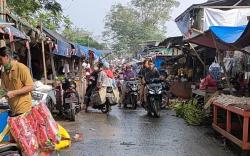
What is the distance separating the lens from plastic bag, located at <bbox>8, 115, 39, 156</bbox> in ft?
18.7

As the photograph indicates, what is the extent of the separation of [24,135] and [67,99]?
710 cm

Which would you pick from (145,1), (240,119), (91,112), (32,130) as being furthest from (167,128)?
(145,1)

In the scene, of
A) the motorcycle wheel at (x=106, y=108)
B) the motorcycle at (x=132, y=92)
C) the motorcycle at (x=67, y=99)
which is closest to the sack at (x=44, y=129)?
the motorcycle at (x=67, y=99)

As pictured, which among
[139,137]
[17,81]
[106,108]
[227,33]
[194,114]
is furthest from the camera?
[106,108]

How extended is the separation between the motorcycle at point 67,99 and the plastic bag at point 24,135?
271 inches

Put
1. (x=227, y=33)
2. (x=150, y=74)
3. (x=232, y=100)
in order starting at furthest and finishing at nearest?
(x=150, y=74)
(x=227, y=33)
(x=232, y=100)

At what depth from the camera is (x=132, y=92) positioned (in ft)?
55.8

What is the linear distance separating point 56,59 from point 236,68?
1059 centimetres

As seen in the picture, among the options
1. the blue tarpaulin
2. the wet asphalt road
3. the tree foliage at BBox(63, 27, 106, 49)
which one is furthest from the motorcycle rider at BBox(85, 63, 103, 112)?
the tree foliage at BBox(63, 27, 106, 49)

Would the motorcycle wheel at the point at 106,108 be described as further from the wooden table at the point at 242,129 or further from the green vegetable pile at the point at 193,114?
the wooden table at the point at 242,129

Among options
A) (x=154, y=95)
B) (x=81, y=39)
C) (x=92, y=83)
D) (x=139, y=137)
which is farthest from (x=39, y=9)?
(x=81, y=39)

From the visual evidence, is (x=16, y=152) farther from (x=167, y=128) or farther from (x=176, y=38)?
(x=176, y=38)

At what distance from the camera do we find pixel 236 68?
15.5 m

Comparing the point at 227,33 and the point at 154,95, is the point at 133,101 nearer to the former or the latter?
the point at 154,95
